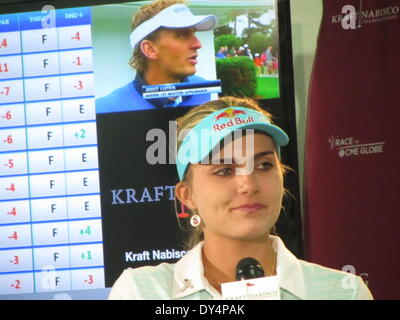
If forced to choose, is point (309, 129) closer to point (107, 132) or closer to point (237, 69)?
point (237, 69)

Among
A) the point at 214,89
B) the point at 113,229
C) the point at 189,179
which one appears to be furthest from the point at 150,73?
the point at 113,229

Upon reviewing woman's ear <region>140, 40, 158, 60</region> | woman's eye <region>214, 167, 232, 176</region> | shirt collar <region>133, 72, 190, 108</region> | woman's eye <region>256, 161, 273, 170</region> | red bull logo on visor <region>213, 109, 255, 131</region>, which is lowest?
woman's eye <region>214, 167, 232, 176</region>

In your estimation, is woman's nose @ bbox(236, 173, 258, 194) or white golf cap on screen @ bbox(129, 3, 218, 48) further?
white golf cap on screen @ bbox(129, 3, 218, 48)

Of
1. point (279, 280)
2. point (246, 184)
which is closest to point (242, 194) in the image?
point (246, 184)

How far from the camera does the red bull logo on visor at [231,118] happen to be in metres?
1.98

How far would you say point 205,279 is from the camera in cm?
197

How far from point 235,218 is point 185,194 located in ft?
0.58

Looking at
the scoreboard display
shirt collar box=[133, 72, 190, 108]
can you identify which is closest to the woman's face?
shirt collar box=[133, 72, 190, 108]

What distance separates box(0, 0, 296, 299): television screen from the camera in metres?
2.04

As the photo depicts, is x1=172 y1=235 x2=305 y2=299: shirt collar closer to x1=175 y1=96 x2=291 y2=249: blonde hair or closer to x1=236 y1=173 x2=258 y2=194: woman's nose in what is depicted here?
x1=175 y1=96 x2=291 y2=249: blonde hair

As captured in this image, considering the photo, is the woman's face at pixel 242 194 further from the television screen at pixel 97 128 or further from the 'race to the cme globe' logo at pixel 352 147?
the 'race to the cme globe' logo at pixel 352 147

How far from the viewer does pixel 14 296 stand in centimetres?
210

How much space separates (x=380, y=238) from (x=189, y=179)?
624mm

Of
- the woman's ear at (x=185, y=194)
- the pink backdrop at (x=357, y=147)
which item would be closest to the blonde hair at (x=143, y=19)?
the woman's ear at (x=185, y=194)
